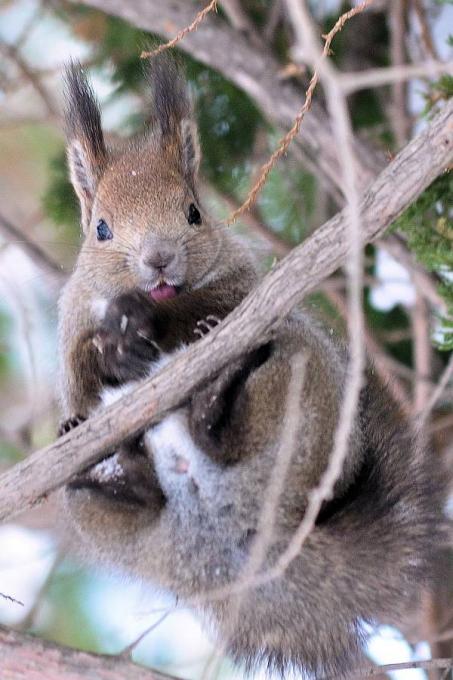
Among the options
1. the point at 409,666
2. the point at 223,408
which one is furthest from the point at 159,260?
the point at 409,666

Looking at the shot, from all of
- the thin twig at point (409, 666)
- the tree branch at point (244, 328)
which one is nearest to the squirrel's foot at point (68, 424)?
the tree branch at point (244, 328)

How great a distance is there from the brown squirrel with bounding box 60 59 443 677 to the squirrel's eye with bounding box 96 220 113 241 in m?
0.01

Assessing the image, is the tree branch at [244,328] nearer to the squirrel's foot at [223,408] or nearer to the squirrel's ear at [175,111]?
the squirrel's foot at [223,408]

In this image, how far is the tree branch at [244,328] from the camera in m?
1.92

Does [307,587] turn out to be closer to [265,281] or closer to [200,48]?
[265,281]

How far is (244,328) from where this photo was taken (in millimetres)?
1986

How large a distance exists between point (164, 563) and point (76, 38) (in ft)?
7.13

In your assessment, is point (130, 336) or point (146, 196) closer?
point (130, 336)

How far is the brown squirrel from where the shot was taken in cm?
218

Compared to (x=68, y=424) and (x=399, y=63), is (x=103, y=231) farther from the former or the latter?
(x=399, y=63)

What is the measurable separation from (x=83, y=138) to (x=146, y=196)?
246 millimetres

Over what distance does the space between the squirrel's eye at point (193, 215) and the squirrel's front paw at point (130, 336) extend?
288mm

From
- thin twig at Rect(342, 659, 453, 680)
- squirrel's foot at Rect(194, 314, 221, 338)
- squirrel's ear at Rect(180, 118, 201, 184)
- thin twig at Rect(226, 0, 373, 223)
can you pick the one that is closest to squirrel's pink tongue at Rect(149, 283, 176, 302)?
squirrel's foot at Rect(194, 314, 221, 338)

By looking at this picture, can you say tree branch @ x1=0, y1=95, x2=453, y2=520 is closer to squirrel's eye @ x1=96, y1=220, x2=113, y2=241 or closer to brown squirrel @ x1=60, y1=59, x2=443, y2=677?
brown squirrel @ x1=60, y1=59, x2=443, y2=677
